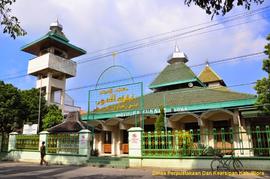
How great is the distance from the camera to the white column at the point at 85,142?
44.5 feet

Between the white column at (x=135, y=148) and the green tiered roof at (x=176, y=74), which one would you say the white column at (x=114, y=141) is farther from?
the white column at (x=135, y=148)

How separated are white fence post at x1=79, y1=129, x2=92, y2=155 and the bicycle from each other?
6.43 metres

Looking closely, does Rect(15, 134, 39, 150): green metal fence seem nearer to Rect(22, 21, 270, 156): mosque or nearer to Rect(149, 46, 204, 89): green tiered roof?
Rect(22, 21, 270, 156): mosque

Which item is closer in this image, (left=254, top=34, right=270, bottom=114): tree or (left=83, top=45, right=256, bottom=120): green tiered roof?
(left=254, top=34, right=270, bottom=114): tree

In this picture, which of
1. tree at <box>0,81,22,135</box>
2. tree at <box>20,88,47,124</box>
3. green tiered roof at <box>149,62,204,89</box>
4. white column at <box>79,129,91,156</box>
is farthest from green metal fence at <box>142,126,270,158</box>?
tree at <box>20,88,47,124</box>

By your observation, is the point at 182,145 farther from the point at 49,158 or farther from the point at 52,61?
the point at 52,61

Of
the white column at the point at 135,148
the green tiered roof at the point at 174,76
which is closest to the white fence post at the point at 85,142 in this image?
the white column at the point at 135,148

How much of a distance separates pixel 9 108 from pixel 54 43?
1311 centimetres

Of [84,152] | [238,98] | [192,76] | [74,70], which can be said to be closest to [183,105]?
[238,98]

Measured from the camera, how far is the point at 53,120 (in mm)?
20609

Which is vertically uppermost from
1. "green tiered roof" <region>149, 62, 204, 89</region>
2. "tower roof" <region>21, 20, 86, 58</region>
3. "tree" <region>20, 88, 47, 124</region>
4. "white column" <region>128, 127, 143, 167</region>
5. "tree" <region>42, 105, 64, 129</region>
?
"tower roof" <region>21, 20, 86, 58</region>

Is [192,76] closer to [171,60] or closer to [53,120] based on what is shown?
[171,60]

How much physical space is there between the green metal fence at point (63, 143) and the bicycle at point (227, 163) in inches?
289

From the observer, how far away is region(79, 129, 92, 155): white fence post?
13.6m
